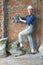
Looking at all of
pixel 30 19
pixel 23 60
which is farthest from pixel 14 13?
pixel 23 60

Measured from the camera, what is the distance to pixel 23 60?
6.20 m

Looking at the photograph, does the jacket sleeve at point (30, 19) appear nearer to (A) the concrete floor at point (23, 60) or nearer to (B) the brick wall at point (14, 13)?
(B) the brick wall at point (14, 13)

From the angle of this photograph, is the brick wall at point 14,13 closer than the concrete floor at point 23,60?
No

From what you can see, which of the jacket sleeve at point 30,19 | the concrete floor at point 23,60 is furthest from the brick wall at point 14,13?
the concrete floor at point 23,60

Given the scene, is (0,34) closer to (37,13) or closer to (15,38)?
(15,38)

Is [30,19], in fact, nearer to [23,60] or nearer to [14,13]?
[14,13]

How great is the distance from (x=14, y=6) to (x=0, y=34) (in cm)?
94

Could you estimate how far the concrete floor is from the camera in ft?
19.6

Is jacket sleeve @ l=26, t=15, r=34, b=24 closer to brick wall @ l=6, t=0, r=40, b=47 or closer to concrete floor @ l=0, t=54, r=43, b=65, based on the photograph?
brick wall @ l=6, t=0, r=40, b=47

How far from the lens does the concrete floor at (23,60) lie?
5984mm

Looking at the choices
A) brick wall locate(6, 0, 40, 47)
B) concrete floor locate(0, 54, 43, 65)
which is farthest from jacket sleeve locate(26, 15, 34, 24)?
concrete floor locate(0, 54, 43, 65)

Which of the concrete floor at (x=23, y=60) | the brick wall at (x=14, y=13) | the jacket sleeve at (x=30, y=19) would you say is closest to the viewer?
the concrete floor at (x=23, y=60)

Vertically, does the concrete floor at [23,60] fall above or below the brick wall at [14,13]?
below

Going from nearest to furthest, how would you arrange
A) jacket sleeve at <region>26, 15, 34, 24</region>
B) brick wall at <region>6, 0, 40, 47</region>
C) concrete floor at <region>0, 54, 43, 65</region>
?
concrete floor at <region>0, 54, 43, 65</region>, jacket sleeve at <region>26, 15, 34, 24</region>, brick wall at <region>6, 0, 40, 47</region>
